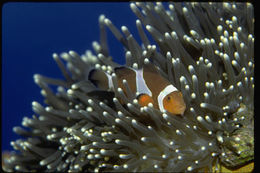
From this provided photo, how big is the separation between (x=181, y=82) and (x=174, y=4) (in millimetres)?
1013

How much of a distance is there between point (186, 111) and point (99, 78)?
0.76 metres

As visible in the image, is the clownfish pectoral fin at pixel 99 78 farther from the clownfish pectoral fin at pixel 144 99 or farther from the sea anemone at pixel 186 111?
the clownfish pectoral fin at pixel 144 99

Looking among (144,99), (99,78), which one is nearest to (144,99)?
(144,99)

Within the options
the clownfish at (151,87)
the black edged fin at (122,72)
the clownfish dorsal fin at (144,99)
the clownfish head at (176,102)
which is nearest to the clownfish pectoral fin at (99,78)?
the clownfish at (151,87)

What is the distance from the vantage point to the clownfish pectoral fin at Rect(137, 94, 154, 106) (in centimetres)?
185

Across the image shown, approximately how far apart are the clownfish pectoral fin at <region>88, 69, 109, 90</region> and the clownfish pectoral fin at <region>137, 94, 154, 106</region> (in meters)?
0.37

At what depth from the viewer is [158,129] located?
183cm

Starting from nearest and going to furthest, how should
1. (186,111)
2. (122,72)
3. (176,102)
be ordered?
1. (176,102)
2. (186,111)
3. (122,72)

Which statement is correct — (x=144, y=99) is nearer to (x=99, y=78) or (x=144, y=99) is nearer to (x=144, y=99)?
(x=144, y=99)

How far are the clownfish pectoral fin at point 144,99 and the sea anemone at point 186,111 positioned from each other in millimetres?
46

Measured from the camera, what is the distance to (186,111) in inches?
70.8

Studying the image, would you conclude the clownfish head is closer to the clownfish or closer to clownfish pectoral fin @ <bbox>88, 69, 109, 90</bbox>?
the clownfish

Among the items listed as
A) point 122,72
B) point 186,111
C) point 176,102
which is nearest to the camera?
point 176,102

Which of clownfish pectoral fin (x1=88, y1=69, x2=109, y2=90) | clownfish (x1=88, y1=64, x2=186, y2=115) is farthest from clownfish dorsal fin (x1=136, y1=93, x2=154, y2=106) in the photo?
clownfish pectoral fin (x1=88, y1=69, x2=109, y2=90)
